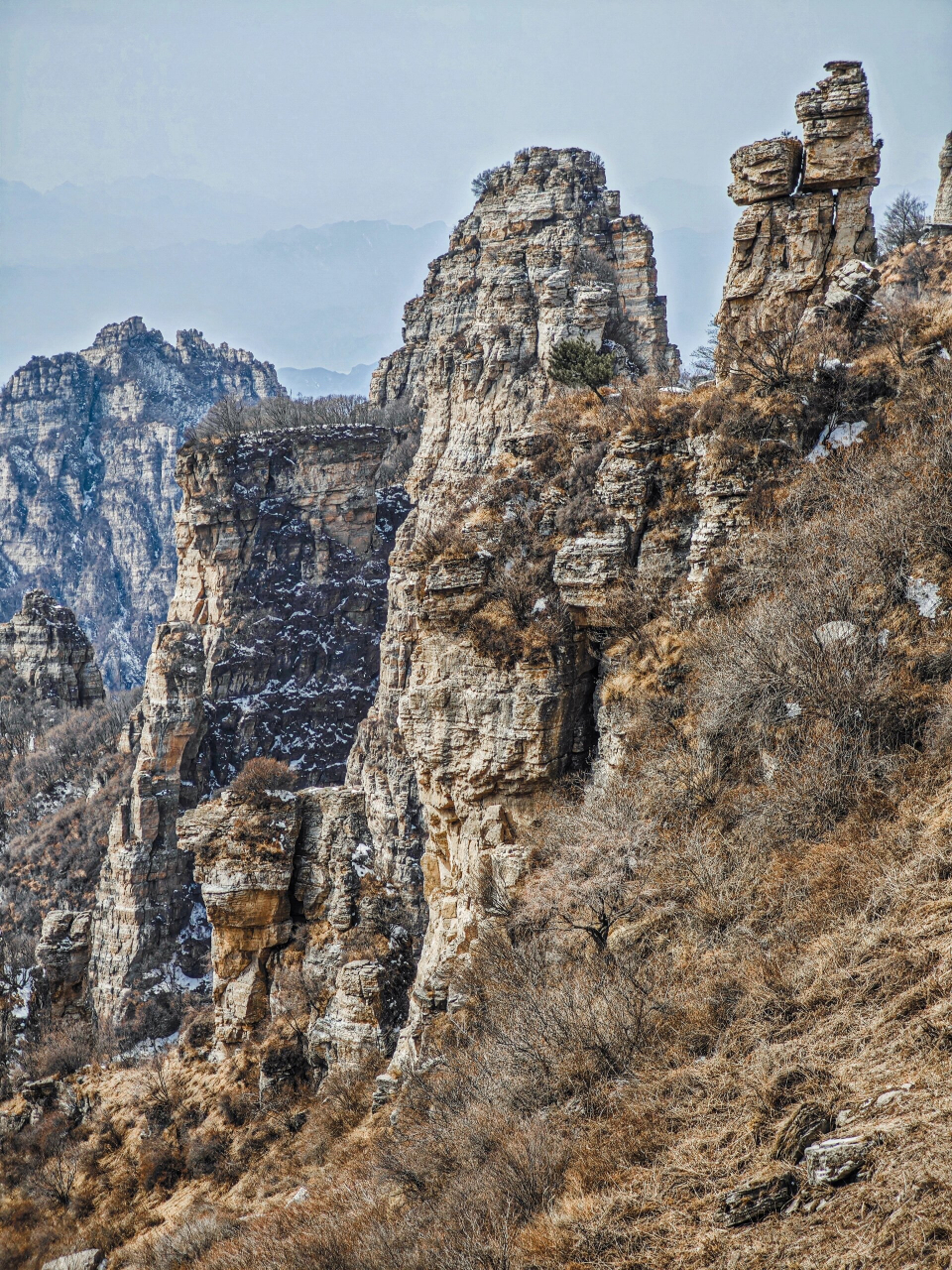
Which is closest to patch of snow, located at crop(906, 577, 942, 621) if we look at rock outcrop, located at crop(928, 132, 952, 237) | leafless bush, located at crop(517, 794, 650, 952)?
leafless bush, located at crop(517, 794, 650, 952)

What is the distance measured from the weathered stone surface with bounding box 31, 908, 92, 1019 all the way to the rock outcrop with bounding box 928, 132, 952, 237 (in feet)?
165

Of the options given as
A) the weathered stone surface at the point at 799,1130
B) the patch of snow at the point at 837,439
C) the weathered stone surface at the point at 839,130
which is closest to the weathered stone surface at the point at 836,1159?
the weathered stone surface at the point at 799,1130

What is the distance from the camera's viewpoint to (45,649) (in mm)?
87625

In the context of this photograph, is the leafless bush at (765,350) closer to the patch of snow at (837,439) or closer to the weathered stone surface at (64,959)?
the patch of snow at (837,439)

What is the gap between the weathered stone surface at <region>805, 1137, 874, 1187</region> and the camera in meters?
7.07

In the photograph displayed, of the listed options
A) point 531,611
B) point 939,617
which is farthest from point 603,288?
point 939,617

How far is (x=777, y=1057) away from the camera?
883 cm

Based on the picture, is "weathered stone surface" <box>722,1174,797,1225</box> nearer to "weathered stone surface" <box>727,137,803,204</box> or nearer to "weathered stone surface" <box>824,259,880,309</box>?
"weathered stone surface" <box>824,259,880,309</box>

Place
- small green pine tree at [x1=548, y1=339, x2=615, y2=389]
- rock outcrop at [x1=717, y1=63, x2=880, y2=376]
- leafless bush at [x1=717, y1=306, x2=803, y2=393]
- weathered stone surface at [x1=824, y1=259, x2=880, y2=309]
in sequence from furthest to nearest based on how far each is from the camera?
small green pine tree at [x1=548, y1=339, x2=615, y2=389], rock outcrop at [x1=717, y1=63, x2=880, y2=376], weathered stone surface at [x1=824, y1=259, x2=880, y2=309], leafless bush at [x1=717, y1=306, x2=803, y2=393]

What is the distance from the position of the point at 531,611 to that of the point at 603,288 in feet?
124

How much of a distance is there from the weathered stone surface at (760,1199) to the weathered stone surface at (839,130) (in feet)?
74.3

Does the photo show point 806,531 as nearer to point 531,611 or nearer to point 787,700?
point 787,700

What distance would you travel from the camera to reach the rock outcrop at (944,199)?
143ft

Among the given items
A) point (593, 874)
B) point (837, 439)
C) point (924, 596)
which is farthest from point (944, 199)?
point (593, 874)
